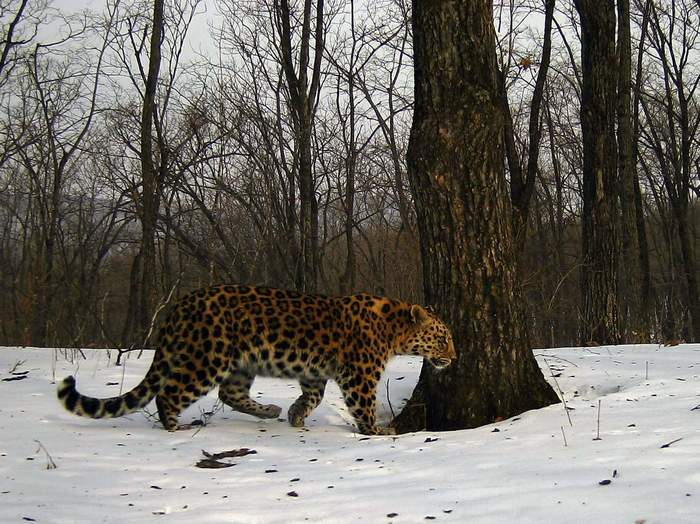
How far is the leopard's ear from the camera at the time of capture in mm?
6512

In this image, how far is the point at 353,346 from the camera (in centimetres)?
649

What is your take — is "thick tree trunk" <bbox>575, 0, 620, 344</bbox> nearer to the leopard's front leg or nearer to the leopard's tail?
the leopard's front leg

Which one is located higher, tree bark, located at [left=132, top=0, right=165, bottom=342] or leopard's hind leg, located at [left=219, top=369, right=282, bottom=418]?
tree bark, located at [left=132, top=0, right=165, bottom=342]

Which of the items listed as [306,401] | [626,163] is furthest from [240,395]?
[626,163]

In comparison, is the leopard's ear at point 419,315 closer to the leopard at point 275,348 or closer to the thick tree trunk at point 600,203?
the leopard at point 275,348

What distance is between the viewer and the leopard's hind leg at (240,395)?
6.56 m

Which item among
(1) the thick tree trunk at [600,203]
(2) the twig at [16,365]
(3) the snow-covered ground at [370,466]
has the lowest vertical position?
(3) the snow-covered ground at [370,466]

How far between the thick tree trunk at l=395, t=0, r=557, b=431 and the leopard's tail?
8.15ft

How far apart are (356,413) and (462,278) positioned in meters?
1.57

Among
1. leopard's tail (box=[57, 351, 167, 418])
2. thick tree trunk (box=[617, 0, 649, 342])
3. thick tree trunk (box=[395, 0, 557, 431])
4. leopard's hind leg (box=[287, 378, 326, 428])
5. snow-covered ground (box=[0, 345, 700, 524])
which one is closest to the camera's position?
snow-covered ground (box=[0, 345, 700, 524])

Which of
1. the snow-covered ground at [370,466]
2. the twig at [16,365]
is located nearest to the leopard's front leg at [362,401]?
the snow-covered ground at [370,466]

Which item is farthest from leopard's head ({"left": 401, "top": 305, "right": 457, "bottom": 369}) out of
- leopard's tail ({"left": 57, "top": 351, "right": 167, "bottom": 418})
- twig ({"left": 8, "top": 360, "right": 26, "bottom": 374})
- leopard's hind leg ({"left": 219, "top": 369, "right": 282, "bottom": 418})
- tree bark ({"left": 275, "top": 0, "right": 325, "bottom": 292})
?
tree bark ({"left": 275, "top": 0, "right": 325, "bottom": 292})

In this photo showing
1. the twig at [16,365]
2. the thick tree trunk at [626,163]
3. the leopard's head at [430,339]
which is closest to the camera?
the leopard's head at [430,339]

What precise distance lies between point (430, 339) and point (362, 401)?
843mm
